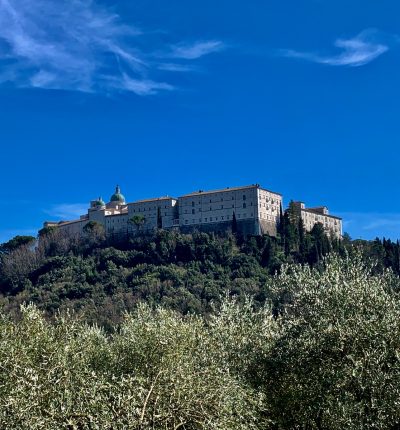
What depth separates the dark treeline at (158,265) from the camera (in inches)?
3989

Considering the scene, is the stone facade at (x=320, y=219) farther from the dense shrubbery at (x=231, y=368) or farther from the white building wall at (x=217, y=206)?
the dense shrubbery at (x=231, y=368)

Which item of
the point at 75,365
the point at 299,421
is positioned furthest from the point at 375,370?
the point at 75,365

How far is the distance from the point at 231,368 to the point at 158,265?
97.4 m

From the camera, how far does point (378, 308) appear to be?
1839 cm

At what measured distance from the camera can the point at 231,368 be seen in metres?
20.2

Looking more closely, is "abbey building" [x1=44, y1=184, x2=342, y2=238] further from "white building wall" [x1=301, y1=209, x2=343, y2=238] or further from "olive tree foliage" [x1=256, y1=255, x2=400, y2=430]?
"olive tree foliage" [x1=256, y1=255, x2=400, y2=430]

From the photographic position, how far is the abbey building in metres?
124

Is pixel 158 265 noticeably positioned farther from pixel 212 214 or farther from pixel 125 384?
pixel 125 384

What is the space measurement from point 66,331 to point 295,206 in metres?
106

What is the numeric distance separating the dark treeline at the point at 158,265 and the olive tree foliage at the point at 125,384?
71.8 meters

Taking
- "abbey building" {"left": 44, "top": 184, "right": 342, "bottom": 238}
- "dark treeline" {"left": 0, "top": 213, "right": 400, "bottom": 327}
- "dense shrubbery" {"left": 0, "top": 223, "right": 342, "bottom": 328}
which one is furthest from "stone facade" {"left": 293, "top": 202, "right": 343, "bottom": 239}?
"dense shrubbery" {"left": 0, "top": 223, "right": 342, "bottom": 328}

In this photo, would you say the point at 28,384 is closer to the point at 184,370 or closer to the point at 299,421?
the point at 184,370

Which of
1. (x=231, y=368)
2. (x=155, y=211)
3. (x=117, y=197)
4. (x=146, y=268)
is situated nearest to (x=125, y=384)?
(x=231, y=368)

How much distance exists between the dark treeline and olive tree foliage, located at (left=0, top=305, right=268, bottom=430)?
7184 centimetres
